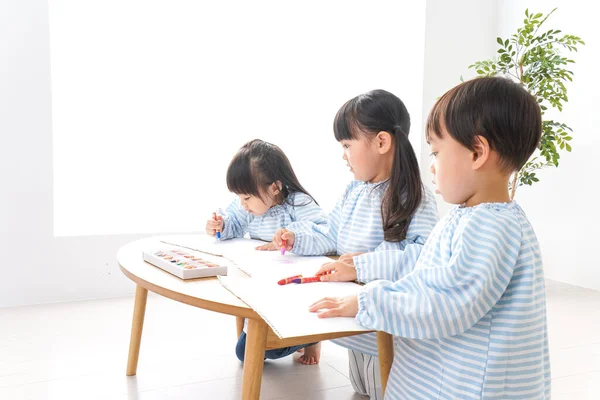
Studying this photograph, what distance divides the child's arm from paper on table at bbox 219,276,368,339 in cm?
33

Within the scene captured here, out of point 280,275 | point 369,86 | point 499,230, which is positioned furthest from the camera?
point 369,86

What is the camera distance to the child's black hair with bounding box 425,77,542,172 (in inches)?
38.6

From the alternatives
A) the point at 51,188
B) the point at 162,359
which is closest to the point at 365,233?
the point at 162,359

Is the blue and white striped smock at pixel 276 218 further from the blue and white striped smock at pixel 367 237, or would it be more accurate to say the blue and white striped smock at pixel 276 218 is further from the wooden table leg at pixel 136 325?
the wooden table leg at pixel 136 325

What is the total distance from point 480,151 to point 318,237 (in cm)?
70

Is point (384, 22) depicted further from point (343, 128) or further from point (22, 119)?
point (343, 128)

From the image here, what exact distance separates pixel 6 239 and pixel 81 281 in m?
0.40

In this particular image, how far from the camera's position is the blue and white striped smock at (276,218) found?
76.5 inches

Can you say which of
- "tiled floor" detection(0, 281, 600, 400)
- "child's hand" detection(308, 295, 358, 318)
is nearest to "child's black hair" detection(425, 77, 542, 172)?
"child's hand" detection(308, 295, 358, 318)

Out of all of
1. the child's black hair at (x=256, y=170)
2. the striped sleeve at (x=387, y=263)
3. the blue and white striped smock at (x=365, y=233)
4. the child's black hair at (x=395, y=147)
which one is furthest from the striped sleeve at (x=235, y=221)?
the striped sleeve at (x=387, y=263)

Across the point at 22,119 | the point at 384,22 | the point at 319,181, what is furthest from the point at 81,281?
the point at 384,22

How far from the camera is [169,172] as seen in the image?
3432mm

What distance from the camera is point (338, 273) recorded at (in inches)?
49.1

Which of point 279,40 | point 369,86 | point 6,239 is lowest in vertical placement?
point 6,239
